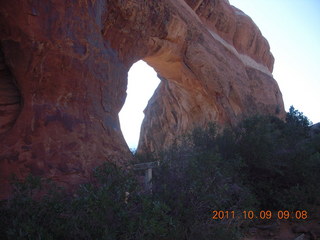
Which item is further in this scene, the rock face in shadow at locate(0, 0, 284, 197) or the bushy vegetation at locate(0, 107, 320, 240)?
the rock face in shadow at locate(0, 0, 284, 197)

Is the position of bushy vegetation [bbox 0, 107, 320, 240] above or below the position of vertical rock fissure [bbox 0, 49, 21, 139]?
below

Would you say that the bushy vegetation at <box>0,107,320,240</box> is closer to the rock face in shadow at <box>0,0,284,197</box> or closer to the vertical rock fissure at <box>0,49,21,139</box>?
the rock face in shadow at <box>0,0,284,197</box>

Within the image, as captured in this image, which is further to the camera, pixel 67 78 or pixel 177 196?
pixel 67 78

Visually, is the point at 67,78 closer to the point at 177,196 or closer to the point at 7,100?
the point at 7,100

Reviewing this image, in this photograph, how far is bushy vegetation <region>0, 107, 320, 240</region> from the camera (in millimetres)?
3812

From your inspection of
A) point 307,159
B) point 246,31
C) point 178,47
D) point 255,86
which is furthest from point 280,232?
point 246,31

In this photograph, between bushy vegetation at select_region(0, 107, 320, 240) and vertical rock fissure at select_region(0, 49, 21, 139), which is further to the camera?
vertical rock fissure at select_region(0, 49, 21, 139)

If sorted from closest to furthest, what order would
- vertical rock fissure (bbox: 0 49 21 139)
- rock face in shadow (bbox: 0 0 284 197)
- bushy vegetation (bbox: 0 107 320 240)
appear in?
bushy vegetation (bbox: 0 107 320 240)
rock face in shadow (bbox: 0 0 284 197)
vertical rock fissure (bbox: 0 49 21 139)

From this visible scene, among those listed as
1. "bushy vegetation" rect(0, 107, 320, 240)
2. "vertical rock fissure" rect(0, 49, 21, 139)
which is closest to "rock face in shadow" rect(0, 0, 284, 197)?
"vertical rock fissure" rect(0, 49, 21, 139)

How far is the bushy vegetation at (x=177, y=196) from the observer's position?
381 cm

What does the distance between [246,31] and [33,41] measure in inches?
597

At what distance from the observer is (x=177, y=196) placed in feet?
17.1

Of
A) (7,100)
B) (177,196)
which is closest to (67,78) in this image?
(7,100)

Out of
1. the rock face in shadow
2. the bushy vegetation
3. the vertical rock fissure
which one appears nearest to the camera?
the bushy vegetation
